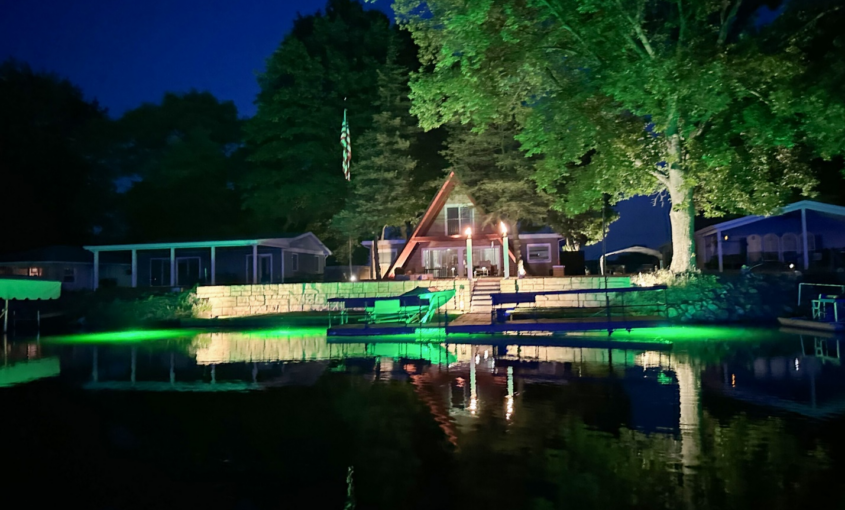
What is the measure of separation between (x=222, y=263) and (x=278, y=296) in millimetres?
10520

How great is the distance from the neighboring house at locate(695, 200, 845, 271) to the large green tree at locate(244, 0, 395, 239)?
21444 mm

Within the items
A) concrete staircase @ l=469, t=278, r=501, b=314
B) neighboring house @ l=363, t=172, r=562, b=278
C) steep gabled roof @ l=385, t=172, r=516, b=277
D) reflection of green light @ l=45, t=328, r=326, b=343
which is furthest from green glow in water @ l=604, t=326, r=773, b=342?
steep gabled roof @ l=385, t=172, r=516, b=277

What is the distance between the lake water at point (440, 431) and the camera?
17.2ft

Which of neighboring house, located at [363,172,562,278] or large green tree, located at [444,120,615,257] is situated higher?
large green tree, located at [444,120,615,257]

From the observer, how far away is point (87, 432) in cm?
754

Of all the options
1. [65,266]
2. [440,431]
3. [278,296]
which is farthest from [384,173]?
[440,431]

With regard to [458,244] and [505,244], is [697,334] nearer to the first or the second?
[505,244]

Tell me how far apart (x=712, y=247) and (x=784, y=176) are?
1332 centimetres

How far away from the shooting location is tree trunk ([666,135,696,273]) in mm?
21594

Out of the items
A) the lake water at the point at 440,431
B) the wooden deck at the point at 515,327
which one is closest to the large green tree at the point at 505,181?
the wooden deck at the point at 515,327

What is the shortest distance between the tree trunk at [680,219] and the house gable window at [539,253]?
37.5 ft

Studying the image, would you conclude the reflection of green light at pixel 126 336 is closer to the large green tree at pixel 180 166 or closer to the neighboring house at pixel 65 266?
the neighboring house at pixel 65 266

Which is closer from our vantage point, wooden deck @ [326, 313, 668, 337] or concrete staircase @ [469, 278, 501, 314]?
wooden deck @ [326, 313, 668, 337]

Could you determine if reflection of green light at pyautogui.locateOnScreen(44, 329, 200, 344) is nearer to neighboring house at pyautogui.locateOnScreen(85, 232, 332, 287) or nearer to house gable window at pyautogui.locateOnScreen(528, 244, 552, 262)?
neighboring house at pyautogui.locateOnScreen(85, 232, 332, 287)
